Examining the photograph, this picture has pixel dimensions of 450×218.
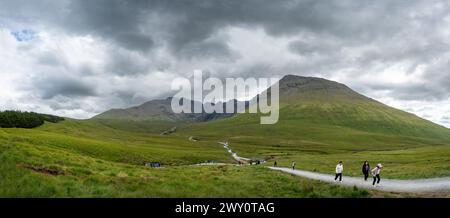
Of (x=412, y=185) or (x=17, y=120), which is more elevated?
(x=17, y=120)

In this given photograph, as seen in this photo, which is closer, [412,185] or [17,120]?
[412,185]

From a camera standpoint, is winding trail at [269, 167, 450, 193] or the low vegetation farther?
the low vegetation

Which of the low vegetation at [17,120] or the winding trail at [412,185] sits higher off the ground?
the low vegetation at [17,120]

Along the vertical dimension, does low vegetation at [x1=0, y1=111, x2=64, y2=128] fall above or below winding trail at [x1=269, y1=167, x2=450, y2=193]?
above

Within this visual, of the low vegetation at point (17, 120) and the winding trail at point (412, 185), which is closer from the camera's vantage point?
the winding trail at point (412, 185)
